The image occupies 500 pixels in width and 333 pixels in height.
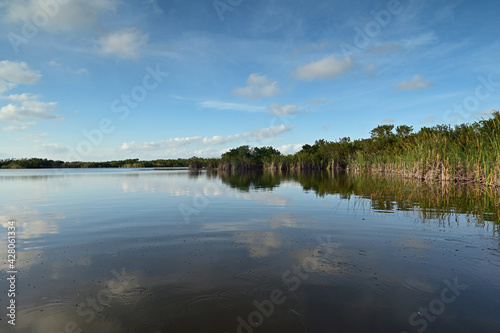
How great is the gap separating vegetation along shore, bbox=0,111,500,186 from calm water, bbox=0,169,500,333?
12.6 meters

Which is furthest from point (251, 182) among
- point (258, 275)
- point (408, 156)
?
point (258, 275)

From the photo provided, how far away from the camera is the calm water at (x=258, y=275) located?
3680mm

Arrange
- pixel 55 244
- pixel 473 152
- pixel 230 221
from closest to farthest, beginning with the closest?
pixel 55 244 → pixel 230 221 → pixel 473 152

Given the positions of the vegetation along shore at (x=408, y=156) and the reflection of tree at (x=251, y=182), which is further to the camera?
the reflection of tree at (x=251, y=182)

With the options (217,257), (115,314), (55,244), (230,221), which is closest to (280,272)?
(217,257)

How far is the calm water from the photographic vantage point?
368cm

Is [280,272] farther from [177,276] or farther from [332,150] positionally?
[332,150]

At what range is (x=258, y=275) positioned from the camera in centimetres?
504

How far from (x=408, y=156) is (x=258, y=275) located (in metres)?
29.2

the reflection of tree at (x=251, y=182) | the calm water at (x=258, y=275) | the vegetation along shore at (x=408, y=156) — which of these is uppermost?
the vegetation along shore at (x=408, y=156)

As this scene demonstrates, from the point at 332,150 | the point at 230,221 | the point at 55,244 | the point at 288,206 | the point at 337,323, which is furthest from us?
the point at 332,150

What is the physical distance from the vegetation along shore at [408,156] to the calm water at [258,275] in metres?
12.6

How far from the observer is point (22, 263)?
19.2 feet

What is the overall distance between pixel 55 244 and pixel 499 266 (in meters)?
10.2
